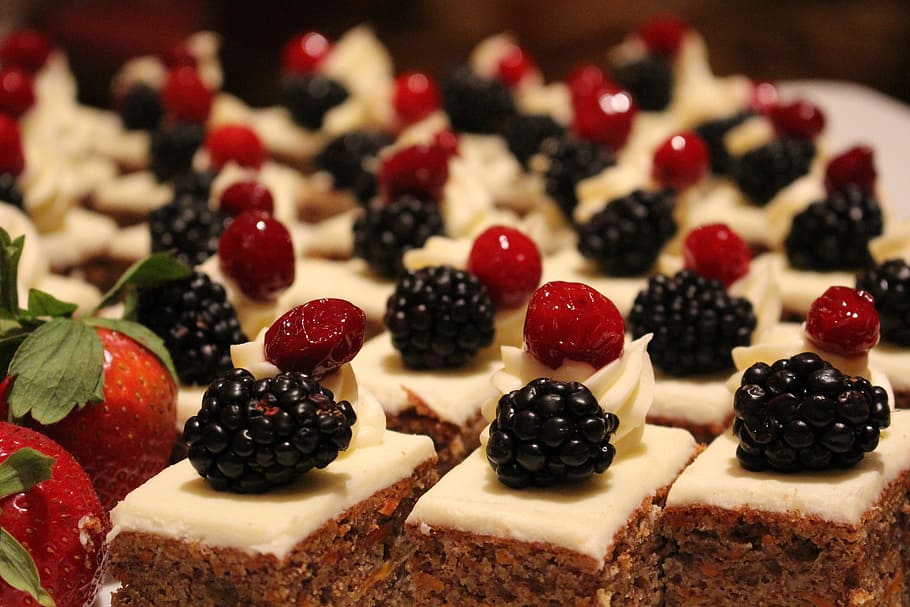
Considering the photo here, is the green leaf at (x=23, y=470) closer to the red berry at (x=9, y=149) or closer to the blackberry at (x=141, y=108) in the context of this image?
the red berry at (x=9, y=149)

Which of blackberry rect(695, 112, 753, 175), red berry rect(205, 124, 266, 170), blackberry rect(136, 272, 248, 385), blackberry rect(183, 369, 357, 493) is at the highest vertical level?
blackberry rect(183, 369, 357, 493)

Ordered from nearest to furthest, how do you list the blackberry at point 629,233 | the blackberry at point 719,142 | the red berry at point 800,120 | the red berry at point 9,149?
the blackberry at point 629,233
the red berry at point 9,149
the red berry at point 800,120
the blackberry at point 719,142

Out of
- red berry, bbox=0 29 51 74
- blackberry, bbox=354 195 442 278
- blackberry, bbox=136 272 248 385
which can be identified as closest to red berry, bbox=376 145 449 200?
blackberry, bbox=354 195 442 278

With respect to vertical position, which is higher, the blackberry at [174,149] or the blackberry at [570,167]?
the blackberry at [570,167]

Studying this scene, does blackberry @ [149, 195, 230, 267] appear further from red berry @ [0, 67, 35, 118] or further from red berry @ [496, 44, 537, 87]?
red berry @ [496, 44, 537, 87]

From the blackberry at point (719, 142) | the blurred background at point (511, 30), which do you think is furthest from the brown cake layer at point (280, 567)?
the blurred background at point (511, 30)

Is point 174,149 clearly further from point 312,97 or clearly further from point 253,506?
point 253,506
